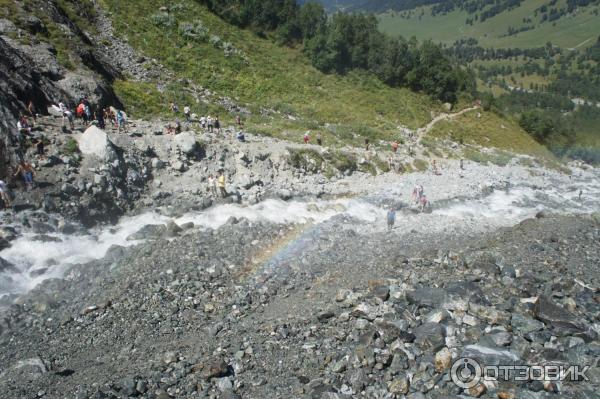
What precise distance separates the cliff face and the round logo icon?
23.5 m

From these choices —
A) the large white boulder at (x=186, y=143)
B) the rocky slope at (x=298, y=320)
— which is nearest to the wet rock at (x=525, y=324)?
the rocky slope at (x=298, y=320)

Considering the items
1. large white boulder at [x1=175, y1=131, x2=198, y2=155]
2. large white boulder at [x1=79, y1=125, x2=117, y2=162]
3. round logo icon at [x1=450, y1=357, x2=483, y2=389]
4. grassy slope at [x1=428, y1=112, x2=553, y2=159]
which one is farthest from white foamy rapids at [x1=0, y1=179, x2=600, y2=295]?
grassy slope at [x1=428, y1=112, x2=553, y2=159]

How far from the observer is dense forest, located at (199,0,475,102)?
2803 inches

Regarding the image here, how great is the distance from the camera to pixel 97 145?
26.8 meters

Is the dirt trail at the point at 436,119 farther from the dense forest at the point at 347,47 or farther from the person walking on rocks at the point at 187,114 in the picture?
the person walking on rocks at the point at 187,114

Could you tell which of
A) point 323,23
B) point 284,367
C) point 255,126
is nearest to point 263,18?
point 323,23

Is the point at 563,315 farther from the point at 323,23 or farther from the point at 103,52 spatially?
the point at 323,23

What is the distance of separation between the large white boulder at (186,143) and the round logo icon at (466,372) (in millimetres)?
23367

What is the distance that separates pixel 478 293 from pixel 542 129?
70.9 m

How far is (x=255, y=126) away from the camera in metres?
40.9

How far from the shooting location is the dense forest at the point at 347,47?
7119cm

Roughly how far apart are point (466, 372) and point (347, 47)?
69.9 m

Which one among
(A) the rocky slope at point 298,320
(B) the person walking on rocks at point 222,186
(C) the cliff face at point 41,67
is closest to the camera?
(A) the rocky slope at point 298,320

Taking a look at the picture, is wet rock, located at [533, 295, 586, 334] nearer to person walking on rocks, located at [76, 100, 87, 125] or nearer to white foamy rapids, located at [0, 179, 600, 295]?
white foamy rapids, located at [0, 179, 600, 295]
